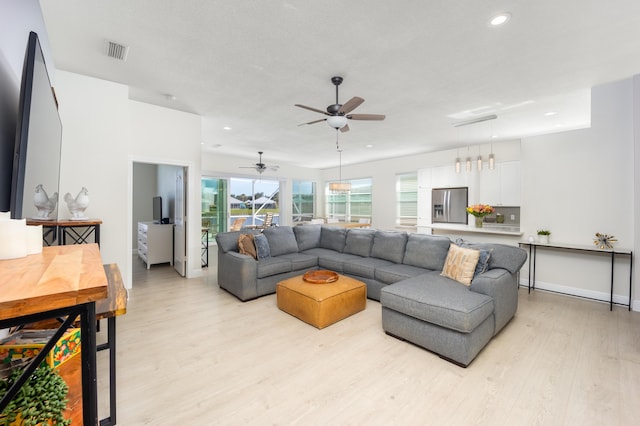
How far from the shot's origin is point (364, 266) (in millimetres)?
3857

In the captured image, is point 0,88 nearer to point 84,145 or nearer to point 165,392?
point 165,392

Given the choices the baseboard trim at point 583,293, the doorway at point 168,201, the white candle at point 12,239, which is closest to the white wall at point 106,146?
the doorway at point 168,201

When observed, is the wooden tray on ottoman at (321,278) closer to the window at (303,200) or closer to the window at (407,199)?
the window at (407,199)

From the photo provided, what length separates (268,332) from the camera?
2.84m

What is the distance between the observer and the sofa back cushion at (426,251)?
139 inches

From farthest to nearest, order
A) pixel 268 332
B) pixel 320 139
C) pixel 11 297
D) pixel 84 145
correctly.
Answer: pixel 320 139
pixel 84 145
pixel 268 332
pixel 11 297

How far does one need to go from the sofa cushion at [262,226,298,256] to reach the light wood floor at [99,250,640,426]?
132cm

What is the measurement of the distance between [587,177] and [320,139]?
4.57m

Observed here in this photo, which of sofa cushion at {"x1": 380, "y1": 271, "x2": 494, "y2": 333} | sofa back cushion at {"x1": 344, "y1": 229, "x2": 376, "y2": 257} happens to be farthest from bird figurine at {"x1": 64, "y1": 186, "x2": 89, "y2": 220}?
sofa back cushion at {"x1": 344, "y1": 229, "x2": 376, "y2": 257}

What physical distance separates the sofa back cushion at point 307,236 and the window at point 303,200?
15.7 feet

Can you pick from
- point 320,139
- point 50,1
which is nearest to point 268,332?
point 50,1

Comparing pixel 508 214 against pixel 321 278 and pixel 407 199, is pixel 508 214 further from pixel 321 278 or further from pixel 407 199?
pixel 321 278

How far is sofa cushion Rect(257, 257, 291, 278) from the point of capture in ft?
12.6

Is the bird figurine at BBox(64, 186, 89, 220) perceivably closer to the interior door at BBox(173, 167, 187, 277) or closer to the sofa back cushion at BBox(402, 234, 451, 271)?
the interior door at BBox(173, 167, 187, 277)
